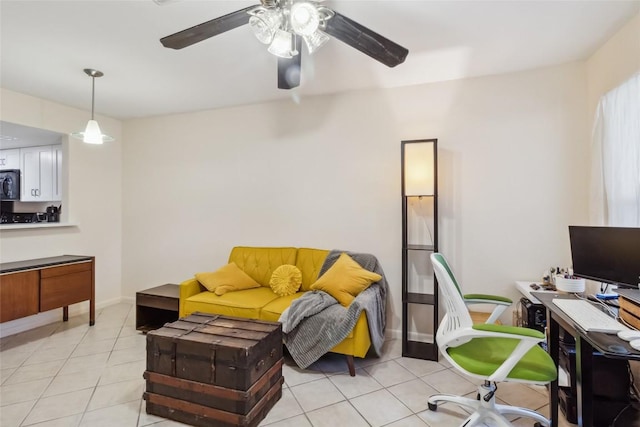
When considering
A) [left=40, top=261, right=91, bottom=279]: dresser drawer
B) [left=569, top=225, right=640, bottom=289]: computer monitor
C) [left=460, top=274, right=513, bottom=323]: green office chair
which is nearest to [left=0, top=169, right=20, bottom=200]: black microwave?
[left=40, top=261, right=91, bottom=279]: dresser drawer

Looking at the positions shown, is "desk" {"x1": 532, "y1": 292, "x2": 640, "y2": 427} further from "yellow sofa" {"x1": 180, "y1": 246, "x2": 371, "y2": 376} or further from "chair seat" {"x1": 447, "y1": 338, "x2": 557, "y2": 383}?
"yellow sofa" {"x1": 180, "y1": 246, "x2": 371, "y2": 376}

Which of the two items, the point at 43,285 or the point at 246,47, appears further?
the point at 43,285

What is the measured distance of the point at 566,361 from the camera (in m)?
2.10

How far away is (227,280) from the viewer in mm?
3199

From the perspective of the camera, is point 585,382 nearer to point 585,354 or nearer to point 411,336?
point 585,354

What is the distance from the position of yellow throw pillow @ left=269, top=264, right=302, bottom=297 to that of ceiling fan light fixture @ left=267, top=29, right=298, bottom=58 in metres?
2.06

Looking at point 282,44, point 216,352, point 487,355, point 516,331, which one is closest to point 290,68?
point 282,44

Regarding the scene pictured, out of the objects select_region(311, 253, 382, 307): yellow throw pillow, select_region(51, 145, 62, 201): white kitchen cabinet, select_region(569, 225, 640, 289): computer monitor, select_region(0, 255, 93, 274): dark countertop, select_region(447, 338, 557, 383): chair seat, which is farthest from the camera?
select_region(51, 145, 62, 201): white kitchen cabinet

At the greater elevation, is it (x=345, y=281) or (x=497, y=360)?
(x=345, y=281)

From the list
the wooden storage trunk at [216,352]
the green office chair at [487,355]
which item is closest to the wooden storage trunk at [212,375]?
the wooden storage trunk at [216,352]

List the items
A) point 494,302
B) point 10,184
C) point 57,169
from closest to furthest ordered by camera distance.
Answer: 1. point 494,302
2. point 57,169
3. point 10,184

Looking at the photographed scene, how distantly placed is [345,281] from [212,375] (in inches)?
51.0

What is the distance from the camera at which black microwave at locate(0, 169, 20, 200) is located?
4684mm

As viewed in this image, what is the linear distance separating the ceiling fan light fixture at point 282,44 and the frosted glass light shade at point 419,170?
1585 millimetres
